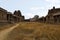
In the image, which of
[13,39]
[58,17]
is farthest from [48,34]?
[58,17]

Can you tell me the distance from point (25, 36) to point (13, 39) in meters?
1.51

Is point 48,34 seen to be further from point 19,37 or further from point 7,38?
point 7,38

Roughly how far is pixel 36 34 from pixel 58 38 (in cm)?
287

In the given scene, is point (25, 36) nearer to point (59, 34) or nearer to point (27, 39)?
point (27, 39)

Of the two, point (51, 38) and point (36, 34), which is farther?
point (36, 34)

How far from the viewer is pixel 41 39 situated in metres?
18.4

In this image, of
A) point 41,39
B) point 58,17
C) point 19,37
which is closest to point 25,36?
point 19,37

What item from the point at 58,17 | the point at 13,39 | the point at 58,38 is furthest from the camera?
the point at 58,17

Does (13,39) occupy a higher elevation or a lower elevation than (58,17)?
lower

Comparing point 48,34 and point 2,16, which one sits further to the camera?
point 2,16

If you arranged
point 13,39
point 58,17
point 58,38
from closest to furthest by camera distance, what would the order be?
point 58,38 → point 13,39 → point 58,17

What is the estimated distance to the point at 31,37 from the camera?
19.0 m

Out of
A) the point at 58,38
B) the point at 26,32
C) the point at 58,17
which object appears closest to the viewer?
the point at 58,38

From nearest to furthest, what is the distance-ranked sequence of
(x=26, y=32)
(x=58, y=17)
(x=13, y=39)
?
(x=13, y=39), (x=26, y=32), (x=58, y=17)
